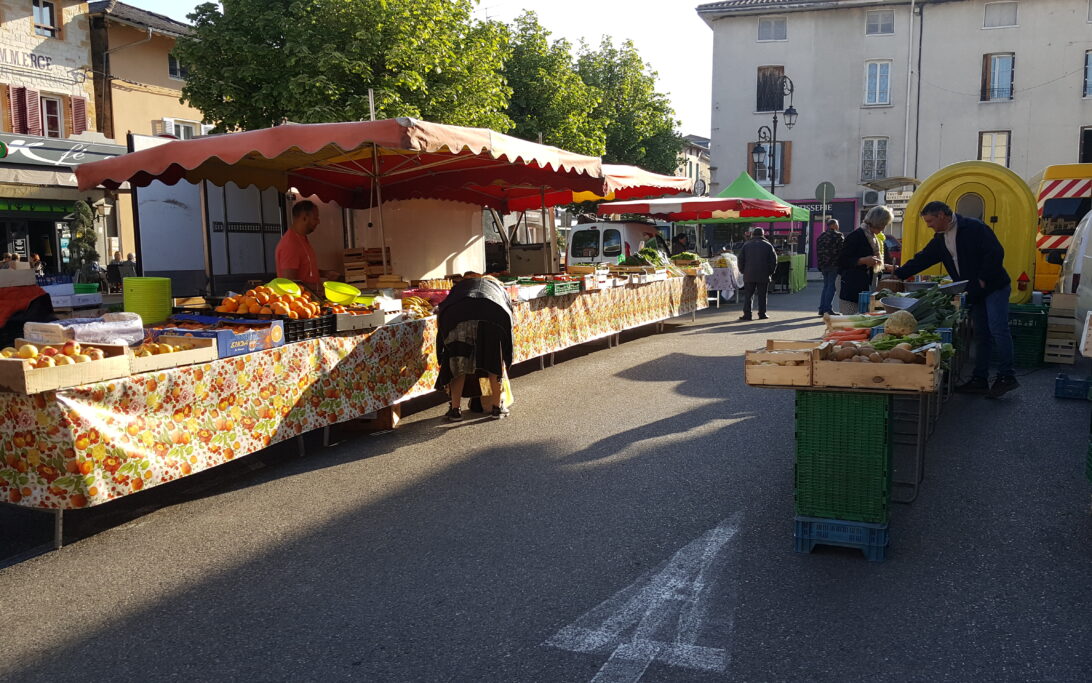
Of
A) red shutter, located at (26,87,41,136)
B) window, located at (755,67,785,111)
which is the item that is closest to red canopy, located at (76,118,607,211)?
red shutter, located at (26,87,41,136)

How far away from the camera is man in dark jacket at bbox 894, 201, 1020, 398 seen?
7.76 m

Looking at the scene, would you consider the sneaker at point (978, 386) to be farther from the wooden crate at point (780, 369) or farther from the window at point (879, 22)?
the window at point (879, 22)

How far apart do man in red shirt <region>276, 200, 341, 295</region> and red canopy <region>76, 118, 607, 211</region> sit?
562mm

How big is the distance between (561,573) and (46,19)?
27.1 meters

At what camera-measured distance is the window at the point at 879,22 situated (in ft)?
114

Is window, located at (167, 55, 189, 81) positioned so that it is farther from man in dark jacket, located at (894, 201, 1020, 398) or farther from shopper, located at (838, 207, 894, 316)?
man in dark jacket, located at (894, 201, 1020, 398)

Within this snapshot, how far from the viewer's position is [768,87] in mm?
36531

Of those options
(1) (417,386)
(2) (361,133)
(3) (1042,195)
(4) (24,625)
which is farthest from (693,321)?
(4) (24,625)

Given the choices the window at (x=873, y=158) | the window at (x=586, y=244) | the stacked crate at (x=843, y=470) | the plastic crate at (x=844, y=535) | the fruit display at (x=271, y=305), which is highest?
the window at (x=873, y=158)

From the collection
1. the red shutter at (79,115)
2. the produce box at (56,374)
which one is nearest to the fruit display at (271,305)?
the produce box at (56,374)

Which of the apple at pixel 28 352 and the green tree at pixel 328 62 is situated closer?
the apple at pixel 28 352

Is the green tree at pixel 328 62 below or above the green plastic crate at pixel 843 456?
above

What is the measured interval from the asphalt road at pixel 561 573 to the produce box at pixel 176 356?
0.93 metres

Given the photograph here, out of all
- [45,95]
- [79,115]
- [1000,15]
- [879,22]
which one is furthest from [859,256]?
[1000,15]
